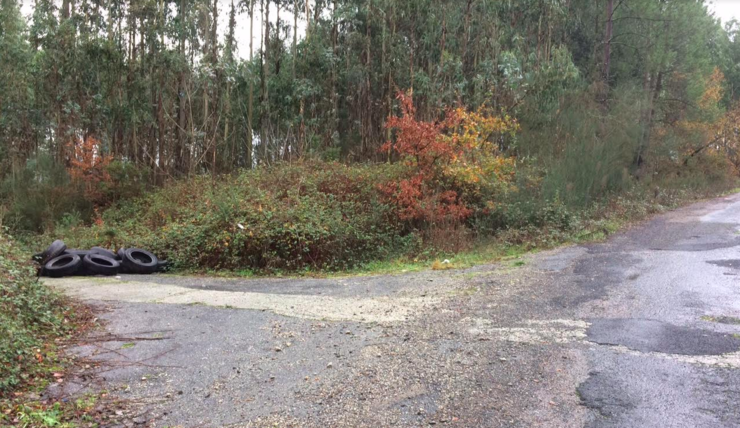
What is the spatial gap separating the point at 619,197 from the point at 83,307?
17.7 meters

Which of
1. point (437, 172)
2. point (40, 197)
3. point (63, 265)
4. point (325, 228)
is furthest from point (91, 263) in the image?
point (40, 197)

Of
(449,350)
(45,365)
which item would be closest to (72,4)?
(45,365)

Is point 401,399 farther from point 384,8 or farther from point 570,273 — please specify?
point 384,8

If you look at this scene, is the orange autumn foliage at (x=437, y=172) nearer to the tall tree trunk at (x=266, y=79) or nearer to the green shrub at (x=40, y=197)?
the tall tree trunk at (x=266, y=79)

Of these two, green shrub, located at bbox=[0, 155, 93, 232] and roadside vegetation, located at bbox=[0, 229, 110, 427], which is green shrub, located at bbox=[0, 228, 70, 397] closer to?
roadside vegetation, located at bbox=[0, 229, 110, 427]

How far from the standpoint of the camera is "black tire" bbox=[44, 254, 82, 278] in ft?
36.2

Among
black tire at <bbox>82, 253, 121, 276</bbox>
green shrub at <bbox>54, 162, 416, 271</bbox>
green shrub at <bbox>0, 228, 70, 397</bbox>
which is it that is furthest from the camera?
green shrub at <bbox>54, 162, 416, 271</bbox>

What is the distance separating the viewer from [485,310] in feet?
22.2

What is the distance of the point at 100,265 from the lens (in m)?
11.4

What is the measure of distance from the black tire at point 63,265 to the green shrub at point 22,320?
112 inches

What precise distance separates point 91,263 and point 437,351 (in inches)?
361

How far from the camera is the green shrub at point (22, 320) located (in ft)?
14.9

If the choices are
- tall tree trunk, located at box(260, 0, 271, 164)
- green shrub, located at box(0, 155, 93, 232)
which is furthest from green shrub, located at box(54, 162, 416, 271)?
tall tree trunk, located at box(260, 0, 271, 164)

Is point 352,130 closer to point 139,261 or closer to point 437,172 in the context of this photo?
point 437,172
